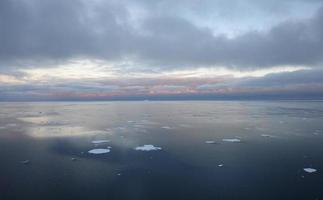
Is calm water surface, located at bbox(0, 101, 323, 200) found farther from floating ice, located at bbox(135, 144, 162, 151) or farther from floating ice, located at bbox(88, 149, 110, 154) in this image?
floating ice, located at bbox(88, 149, 110, 154)

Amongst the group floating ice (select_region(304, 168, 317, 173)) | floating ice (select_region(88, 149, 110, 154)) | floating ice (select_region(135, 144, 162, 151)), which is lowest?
Result: floating ice (select_region(304, 168, 317, 173))

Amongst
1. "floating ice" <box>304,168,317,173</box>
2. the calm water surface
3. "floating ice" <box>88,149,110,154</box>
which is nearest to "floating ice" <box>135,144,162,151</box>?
the calm water surface

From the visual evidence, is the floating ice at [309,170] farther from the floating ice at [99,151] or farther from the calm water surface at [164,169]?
the floating ice at [99,151]

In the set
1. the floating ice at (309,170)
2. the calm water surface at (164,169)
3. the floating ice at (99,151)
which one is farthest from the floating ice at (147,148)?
the floating ice at (309,170)

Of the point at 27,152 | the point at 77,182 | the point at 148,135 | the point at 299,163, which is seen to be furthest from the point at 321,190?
the point at 27,152

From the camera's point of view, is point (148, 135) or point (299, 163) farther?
point (148, 135)

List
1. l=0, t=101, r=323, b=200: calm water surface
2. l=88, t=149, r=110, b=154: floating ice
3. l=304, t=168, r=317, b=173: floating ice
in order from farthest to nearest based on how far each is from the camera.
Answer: l=88, t=149, r=110, b=154: floating ice, l=304, t=168, r=317, b=173: floating ice, l=0, t=101, r=323, b=200: calm water surface

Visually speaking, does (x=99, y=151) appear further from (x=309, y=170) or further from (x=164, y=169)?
(x=309, y=170)

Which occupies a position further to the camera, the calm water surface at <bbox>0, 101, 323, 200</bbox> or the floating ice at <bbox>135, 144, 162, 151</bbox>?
the floating ice at <bbox>135, 144, 162, 151</bbox>

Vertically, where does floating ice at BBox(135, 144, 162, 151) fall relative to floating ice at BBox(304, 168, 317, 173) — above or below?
above

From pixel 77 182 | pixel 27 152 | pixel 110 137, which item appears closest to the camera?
pixel 77 182

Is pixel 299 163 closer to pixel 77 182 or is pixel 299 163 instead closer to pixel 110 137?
pixel 77 182
